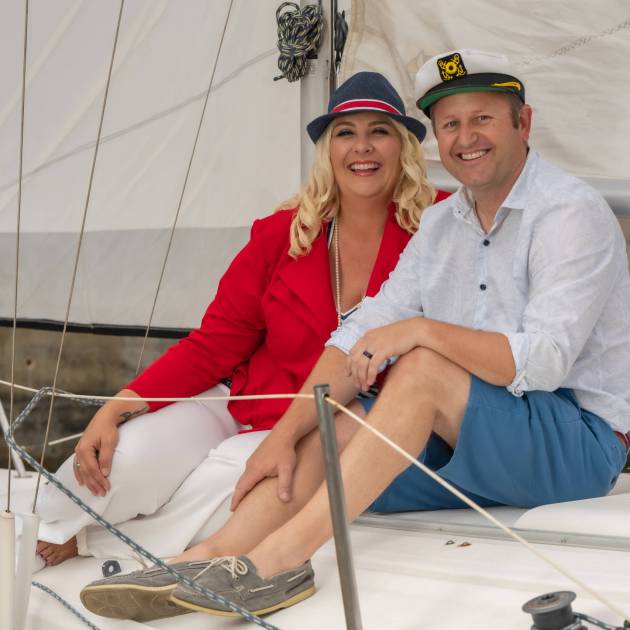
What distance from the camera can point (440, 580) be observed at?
135 centimetres

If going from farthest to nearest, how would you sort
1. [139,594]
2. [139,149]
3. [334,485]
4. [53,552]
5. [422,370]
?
[139,149] < [53,552] < [422,370] < [139,594] < [334,485]

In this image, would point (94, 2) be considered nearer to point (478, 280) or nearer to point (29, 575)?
point (478, 280)

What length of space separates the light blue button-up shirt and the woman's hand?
41 centimetres

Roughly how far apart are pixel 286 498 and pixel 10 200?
2012 millimetres

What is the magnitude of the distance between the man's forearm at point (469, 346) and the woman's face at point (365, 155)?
499 millimetres

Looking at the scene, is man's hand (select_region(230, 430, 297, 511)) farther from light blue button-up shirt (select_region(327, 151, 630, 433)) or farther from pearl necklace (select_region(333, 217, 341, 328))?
pearl necklace (select_region(333, 217, 341, 328))

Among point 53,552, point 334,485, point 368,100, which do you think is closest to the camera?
point 334,485

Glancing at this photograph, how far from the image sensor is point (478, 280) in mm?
1650

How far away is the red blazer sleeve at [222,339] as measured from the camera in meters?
1.93


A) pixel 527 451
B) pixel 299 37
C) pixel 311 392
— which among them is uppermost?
pixel 299 37

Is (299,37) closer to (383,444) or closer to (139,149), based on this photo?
(139,149)

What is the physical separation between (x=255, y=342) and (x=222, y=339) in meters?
0.07

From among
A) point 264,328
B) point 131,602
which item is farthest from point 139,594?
point 264,328

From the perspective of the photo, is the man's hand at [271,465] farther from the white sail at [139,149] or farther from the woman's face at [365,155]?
the white sail at [139,149]
